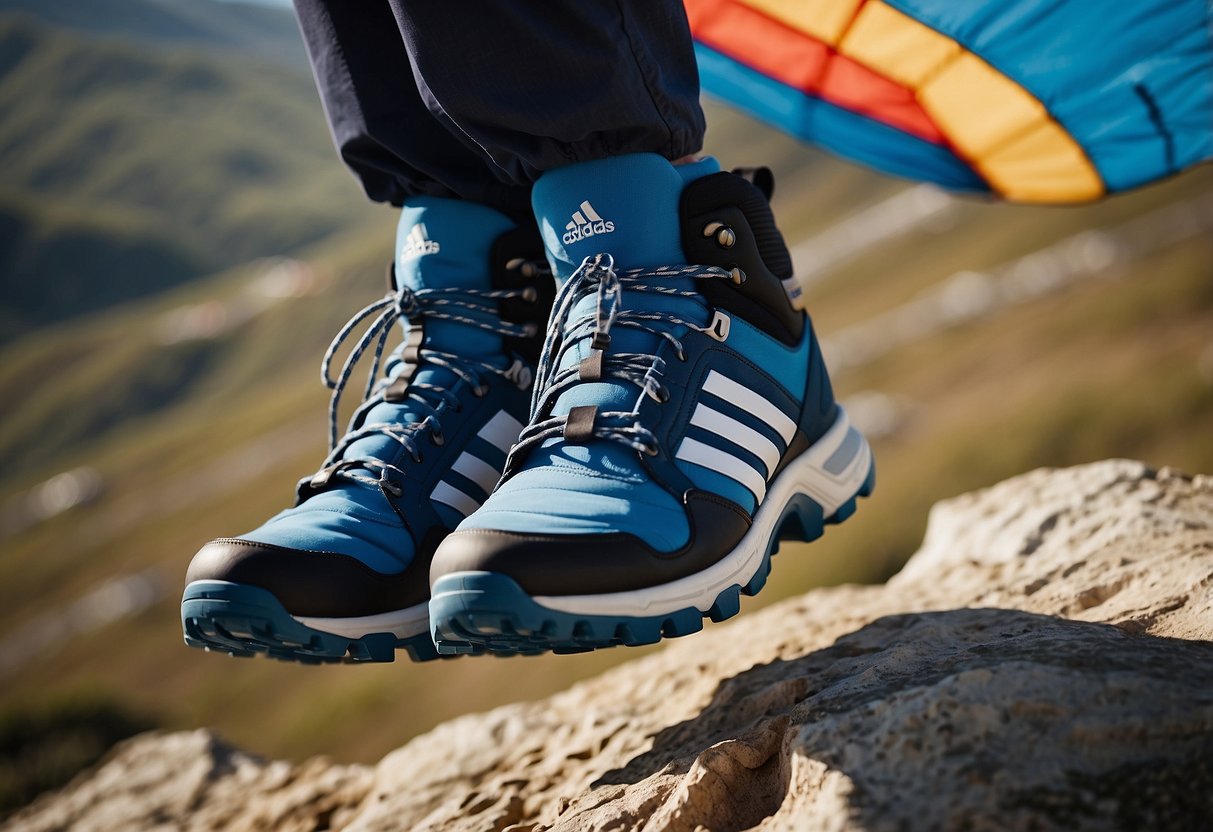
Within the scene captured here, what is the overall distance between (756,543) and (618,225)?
0.89 meters

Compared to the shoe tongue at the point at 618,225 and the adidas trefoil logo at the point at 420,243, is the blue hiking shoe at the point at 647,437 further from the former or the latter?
the adidas trefoil logo at the point at 420,243

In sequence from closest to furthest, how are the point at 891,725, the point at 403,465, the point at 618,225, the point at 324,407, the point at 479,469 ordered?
the point at 891,725 < the point at 618,225 < the point at 403,465 < the point at 479,469 < the point at 324,407

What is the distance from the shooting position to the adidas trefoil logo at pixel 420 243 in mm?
2834

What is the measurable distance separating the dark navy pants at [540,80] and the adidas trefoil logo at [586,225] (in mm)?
131

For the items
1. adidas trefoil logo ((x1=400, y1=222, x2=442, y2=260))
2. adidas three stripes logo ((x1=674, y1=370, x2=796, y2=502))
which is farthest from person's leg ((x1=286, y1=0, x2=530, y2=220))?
adidas three stripes logo ((x1=674, y1=370, x2=796, y2=502))

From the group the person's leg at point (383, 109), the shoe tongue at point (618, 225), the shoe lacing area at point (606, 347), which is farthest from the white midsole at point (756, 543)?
the person's leg at point (383, 109)

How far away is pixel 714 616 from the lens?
2244mm

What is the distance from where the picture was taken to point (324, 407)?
239ft

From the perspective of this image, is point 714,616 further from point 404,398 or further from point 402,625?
point 404,398

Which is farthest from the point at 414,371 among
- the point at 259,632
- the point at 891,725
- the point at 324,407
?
the point at 324,407

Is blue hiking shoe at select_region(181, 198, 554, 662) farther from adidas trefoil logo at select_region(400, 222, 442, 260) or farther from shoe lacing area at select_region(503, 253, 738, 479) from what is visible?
shoe lacing area at select_region(503, 253, 738, 479)

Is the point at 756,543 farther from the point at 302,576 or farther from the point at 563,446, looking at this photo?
the point at 302,576

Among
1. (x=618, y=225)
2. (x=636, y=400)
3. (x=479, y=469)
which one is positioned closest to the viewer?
(x=636, y=400)

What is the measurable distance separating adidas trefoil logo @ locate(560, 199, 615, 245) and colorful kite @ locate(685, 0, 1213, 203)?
1.75 metres
